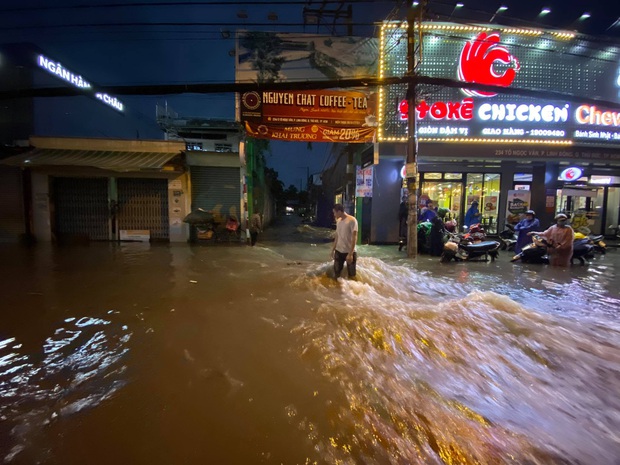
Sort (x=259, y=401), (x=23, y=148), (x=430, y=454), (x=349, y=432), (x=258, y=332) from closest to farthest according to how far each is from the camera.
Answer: (x=430, y=454) < (x=349, y=432) < (x=259, y=401) < (x=258, y=332) < (x=23, y=148)

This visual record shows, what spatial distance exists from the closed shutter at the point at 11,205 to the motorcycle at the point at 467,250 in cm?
1580

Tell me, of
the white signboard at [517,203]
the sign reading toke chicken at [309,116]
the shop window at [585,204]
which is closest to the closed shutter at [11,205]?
the sign reading toke chicken at [309,116]

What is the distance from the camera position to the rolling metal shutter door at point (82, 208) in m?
12.7

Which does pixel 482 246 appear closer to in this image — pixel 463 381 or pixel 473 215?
pixel 473 215

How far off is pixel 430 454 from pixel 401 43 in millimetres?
13883

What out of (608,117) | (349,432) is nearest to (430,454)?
(349,432)

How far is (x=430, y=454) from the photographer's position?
2186 mm

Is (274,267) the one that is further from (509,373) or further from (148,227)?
(148,227)

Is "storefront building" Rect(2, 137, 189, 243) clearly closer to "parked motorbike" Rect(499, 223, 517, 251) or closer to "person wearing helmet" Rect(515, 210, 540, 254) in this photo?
"person wearing helmet" Rect(515, 210, 540, 254)

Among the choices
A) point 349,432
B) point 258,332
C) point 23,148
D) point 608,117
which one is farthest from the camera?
point 608,117

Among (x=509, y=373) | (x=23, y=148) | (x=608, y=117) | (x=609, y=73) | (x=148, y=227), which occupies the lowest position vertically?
(x=509, y=373)

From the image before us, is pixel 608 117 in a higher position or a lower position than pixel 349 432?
higher

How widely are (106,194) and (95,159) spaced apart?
5.56 ft

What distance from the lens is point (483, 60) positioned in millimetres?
12203
